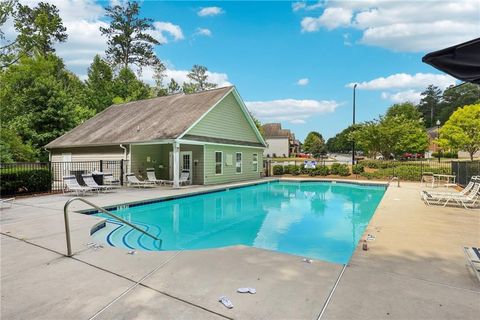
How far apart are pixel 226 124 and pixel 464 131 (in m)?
24.9

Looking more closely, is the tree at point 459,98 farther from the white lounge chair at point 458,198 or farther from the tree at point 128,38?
the white lounge chair at point 458,198

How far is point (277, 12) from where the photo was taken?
1606cm

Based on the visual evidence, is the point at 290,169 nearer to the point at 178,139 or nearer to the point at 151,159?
the point at 151,159

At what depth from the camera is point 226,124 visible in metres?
19.6

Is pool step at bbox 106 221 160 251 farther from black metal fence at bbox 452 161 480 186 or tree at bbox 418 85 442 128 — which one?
tree at bbox 418 85 442 128

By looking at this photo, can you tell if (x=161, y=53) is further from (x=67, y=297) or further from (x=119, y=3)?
(x=67, y=297)

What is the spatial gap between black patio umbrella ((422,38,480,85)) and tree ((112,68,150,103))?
116 feet

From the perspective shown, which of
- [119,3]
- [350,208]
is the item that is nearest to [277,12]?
[350,208]

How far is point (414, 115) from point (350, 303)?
6710 cm

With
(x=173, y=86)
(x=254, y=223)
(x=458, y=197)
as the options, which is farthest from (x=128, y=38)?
(x=458, y=197)

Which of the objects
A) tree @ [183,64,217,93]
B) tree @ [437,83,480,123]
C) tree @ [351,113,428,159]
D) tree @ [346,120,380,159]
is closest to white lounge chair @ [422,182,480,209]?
tree @ [351,113,428,159]

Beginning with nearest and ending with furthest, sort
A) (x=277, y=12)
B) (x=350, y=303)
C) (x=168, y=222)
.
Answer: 1. (x=350, y=303)
2. (x=168, y=222)
3. (x=277, y=12)

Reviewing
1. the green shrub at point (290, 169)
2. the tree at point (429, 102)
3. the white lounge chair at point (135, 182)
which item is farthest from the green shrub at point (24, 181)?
the tree at point (429, 102)

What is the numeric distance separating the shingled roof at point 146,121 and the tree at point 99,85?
12.1m
